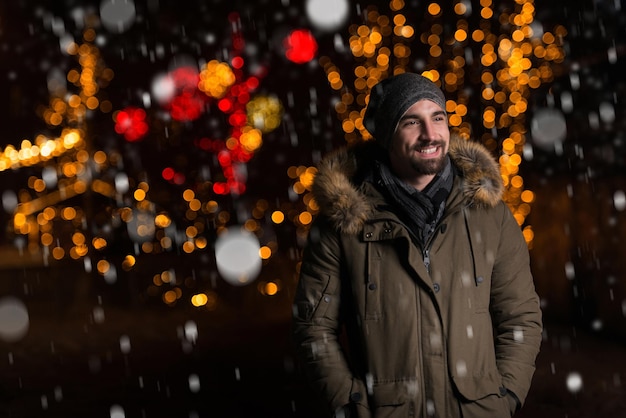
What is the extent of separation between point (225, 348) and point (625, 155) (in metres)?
5.09

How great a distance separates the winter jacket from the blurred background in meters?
3.17

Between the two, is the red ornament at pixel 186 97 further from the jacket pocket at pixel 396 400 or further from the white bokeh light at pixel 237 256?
the jacket pocket at pixel 396 400

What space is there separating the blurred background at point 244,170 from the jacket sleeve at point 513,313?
3051mm

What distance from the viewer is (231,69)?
12.2 m

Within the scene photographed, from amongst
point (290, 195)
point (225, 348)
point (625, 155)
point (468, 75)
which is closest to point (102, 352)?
point (225, 348)

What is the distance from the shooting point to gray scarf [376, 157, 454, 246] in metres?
2.76

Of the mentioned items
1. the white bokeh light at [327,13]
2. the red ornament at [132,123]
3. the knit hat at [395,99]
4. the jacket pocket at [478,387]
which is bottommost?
the jacket pocket at [478,387]

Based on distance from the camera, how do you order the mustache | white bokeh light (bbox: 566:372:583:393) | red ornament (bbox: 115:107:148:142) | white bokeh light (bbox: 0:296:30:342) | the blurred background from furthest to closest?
1. red ornament (bbox: 115:107:148:142)
2. white bokeh light (bbox: 0:296:30:342)
3. the blurred background
4. white bokeh light (bbox: 566:372:583:393)
5. the mustache

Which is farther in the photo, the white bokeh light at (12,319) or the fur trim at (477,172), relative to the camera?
the white bokeh light at (12,319)

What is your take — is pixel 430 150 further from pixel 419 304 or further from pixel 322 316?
pixel 322 316

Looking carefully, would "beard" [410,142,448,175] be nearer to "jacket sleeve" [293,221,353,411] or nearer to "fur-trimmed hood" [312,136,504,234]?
"fur-trimmed hood" [312,136,504,234]

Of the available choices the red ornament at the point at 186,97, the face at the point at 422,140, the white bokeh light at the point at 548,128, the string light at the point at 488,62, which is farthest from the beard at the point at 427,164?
the red ornament at the point at 186,97

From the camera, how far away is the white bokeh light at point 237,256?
10344mm

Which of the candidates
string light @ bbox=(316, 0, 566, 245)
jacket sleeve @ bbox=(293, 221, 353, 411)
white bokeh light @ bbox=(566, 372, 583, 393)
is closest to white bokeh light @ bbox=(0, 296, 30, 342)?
string light @ bbox=(316, 0, 566, 245)
